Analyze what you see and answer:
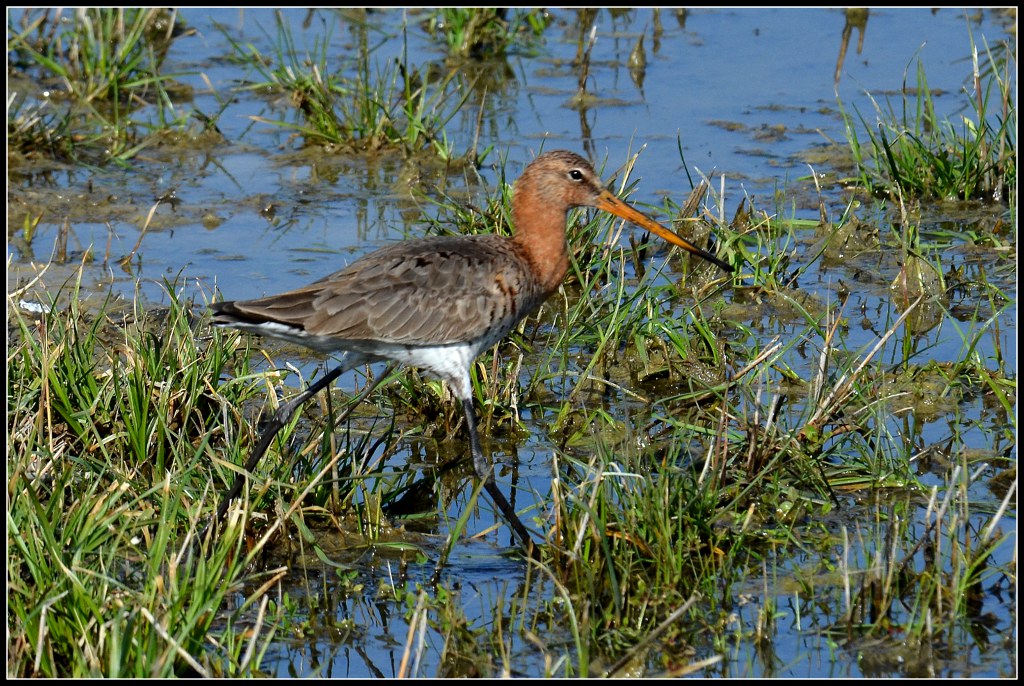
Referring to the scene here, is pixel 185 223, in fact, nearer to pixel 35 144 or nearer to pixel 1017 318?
pixel 35 144

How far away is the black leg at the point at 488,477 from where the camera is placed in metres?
5.24

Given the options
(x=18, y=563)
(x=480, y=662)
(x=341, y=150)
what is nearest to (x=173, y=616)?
(x=18, y=563)

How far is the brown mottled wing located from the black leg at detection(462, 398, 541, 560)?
317 millimetres

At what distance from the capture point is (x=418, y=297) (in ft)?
18.0

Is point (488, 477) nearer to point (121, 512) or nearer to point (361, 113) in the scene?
point (121, 512)

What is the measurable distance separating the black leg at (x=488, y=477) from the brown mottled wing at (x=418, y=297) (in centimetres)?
32

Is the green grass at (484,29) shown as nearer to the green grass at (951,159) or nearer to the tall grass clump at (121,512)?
the green grass at (951,159)

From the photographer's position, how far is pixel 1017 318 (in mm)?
6438

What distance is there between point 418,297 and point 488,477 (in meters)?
0.75

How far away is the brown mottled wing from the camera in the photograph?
532cm

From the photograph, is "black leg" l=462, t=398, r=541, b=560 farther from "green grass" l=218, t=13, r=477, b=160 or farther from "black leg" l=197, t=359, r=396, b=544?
"green grass" l=218, t=13, r=477, b=160

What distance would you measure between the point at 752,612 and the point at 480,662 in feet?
3.05

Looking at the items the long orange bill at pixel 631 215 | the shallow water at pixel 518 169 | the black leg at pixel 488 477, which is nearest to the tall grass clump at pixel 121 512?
the shallow water at pixel 518 169

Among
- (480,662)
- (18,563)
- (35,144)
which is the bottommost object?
(480,662)
